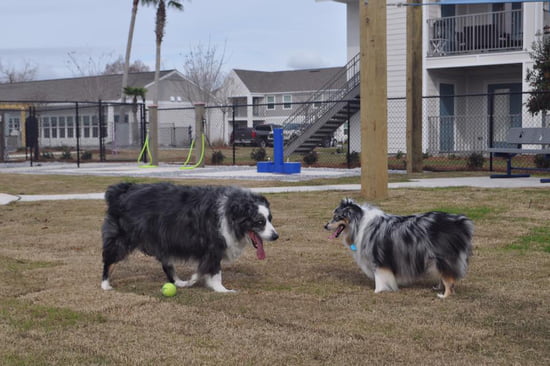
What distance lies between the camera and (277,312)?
18.4 ft

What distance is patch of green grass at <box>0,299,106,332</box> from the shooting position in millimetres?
5312

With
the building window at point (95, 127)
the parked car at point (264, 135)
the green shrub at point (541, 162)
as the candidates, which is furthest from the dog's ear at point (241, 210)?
the building window at point (95, 127)

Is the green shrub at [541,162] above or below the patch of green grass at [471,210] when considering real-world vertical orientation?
above

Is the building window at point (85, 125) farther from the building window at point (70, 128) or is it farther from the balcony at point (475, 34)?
the balcony at point (475, 34)

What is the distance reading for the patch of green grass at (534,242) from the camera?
8102 mm

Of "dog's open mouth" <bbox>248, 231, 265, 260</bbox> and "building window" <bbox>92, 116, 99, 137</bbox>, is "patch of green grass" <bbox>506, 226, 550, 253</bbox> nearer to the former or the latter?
"dog's open mouth" <bbox>248, 231, 265, 260</bbox>

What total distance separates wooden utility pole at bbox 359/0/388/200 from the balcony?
50.7 feet

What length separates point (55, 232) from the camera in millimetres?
9867

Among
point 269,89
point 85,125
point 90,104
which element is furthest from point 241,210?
point 269,89

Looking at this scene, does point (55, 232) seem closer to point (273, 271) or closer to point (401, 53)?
point (273, 271)

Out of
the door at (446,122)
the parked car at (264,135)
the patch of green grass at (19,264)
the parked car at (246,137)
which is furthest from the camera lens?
the parked car at (246,137)

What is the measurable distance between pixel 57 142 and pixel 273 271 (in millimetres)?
50594

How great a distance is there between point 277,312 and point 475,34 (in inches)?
950

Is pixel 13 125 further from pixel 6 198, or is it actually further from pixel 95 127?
pixel 6 198
